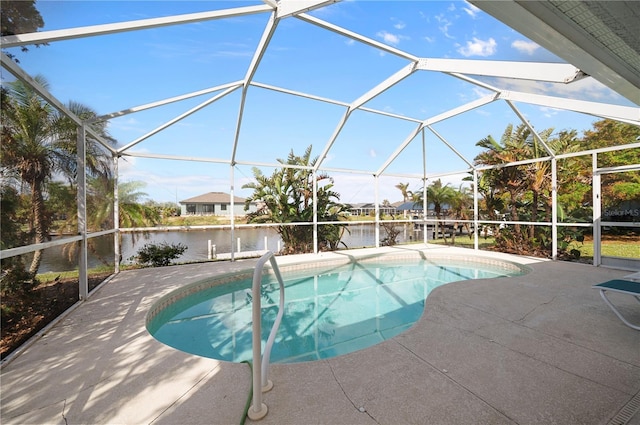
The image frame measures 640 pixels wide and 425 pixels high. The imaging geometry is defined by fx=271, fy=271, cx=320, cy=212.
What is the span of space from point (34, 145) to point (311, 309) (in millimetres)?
5550

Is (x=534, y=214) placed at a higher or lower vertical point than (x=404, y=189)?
lower

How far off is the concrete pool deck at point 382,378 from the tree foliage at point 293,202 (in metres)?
6.99

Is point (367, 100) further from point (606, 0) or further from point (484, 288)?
point (606, 0)

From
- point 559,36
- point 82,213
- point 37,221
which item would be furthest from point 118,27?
point 559,36

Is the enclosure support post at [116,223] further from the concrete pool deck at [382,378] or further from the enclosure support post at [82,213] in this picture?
the concrete pool deck at [382,378]

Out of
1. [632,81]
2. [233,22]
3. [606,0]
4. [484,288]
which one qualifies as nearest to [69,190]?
[233,22]

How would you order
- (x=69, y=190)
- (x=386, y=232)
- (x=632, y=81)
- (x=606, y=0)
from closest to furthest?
(x=606, y=0)
(x=632, y=81)
(x=69, y=190)
(x=386, y=232)

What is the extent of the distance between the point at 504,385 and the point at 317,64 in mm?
7302

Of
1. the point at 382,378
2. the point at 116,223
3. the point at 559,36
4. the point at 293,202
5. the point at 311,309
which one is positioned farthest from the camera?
the point at 293,202

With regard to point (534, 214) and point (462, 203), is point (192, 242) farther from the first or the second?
point (462, 203)

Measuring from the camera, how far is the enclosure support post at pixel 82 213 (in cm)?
512

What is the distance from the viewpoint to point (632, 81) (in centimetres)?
182

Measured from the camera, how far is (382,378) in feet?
8.68

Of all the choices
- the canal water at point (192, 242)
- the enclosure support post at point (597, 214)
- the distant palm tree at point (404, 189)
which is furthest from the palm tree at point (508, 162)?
the distant palm tree at point (404, 189)
